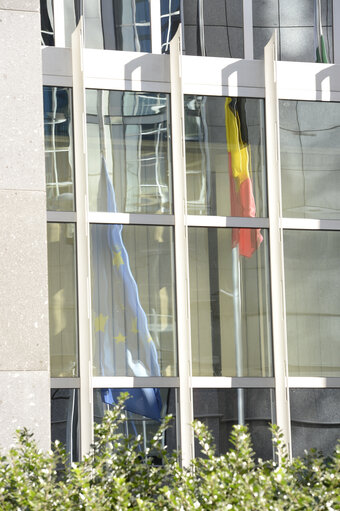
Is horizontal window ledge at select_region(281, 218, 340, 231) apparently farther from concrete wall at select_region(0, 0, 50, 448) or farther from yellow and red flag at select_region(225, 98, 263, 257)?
concrete wall at select_region(0, 0, 50, 448)

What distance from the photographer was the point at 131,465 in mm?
6102

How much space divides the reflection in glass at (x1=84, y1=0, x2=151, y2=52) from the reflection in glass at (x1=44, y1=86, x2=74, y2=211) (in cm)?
101

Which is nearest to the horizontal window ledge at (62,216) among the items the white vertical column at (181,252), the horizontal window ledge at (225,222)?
the white vertical column at (181,252)

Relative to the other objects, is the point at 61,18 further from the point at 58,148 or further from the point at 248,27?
the point at 248,27

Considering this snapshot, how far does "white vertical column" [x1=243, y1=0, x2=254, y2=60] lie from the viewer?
47.2 feet

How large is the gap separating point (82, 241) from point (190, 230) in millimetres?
1529

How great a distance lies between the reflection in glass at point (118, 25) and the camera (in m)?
14.1

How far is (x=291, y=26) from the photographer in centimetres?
1465

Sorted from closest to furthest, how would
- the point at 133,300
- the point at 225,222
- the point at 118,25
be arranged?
the point at 133,300
the point at 225,222
the point at 118,25

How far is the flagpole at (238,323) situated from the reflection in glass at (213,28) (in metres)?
2.86

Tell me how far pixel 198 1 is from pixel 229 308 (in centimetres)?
445

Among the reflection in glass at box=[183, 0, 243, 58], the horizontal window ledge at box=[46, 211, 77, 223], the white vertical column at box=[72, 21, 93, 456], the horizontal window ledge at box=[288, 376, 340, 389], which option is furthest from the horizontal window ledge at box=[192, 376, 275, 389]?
the reflection in glass at box=[183, 0, 243, 58]

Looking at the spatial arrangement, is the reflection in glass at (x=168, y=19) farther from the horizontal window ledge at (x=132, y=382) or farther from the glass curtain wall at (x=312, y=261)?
the horizontal window ledge at (x=132, y=382)

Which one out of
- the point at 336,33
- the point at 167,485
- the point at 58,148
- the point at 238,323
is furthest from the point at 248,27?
the point at 167,485
